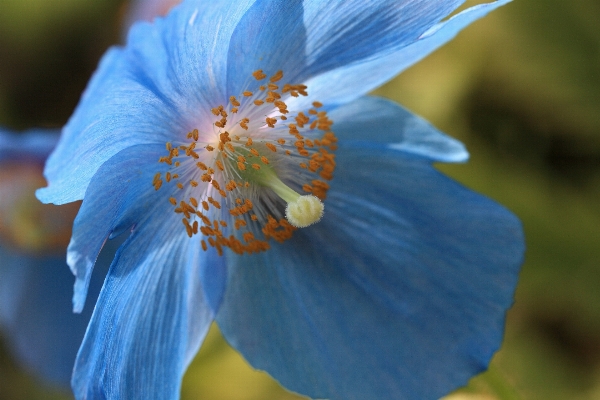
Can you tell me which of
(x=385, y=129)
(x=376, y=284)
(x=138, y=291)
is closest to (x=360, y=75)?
(x=385, y=129)

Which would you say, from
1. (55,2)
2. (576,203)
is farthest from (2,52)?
(576,203)

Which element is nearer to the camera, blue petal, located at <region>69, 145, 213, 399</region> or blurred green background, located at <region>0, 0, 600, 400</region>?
blue petal, located at <region>69, 145, 213, 399</region>

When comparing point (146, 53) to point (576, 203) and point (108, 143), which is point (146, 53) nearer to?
point (108, 143)

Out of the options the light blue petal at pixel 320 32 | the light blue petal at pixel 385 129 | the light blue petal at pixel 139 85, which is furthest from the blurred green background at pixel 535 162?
the light blue petal at pixel 139 85

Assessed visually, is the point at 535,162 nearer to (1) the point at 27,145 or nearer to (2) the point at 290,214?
(2) the point at 290,214

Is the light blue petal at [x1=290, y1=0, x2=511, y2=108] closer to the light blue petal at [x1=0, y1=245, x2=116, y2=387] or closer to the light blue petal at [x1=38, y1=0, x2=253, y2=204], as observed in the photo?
the light blue petal at [x1=38, y1=0, x2=253, y2=204]

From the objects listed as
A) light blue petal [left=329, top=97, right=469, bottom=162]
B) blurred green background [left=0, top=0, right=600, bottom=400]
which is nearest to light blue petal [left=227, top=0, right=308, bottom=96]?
light blue petal [left=329, top=97, right=469, bottom=162]
